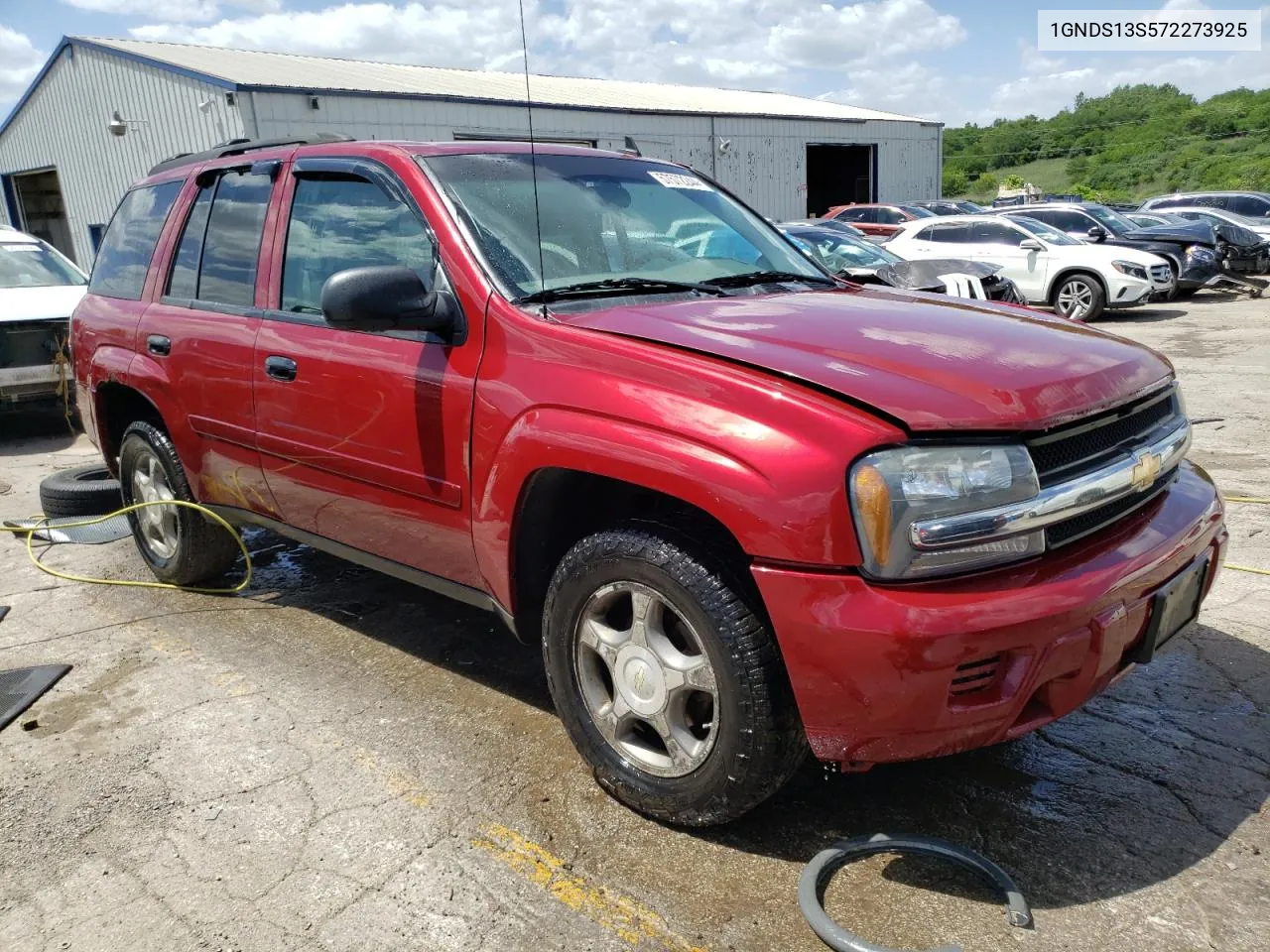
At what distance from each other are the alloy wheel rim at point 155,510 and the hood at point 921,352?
2685mm

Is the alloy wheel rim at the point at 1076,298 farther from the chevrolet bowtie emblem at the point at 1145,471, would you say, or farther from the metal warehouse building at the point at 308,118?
the chevrolet bowtie emblem at the point at 1145,471

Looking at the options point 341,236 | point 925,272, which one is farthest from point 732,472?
point 925,272

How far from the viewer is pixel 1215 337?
1249cm

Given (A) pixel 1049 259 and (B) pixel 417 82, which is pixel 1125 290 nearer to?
(A) pixel 1049 259

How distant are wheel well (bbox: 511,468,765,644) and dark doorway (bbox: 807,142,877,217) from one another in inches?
1212

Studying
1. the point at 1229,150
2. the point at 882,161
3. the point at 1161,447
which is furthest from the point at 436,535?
the point at 1229,150

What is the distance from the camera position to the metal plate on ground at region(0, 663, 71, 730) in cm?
359

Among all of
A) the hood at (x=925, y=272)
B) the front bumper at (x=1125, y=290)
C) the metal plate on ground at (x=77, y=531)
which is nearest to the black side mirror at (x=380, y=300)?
the hood at (x=925, y=272)

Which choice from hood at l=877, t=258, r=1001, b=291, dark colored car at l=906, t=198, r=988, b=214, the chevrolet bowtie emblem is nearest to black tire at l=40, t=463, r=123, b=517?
hood at l=877, t=258, r=1001, b=291

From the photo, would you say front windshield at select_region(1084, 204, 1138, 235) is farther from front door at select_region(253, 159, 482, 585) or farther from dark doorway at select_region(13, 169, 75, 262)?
dark doorway at select_region(13, 169, 75, 262)

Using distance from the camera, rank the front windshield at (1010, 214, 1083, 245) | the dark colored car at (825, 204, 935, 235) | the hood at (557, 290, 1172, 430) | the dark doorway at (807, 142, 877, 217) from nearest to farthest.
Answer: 1. the hood at (557, 290, 1172, 430)
2. the front windshield at (1010, 214, 1083, 245)
3. the dark colored car at (825, 204, 935, 235)
4. the dark doorway at (807, 142, 877, 217)

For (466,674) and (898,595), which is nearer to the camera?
(898,595)

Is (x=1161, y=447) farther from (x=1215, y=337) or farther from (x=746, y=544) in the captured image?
(x=1215, y=337)

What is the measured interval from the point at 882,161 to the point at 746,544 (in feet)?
108
